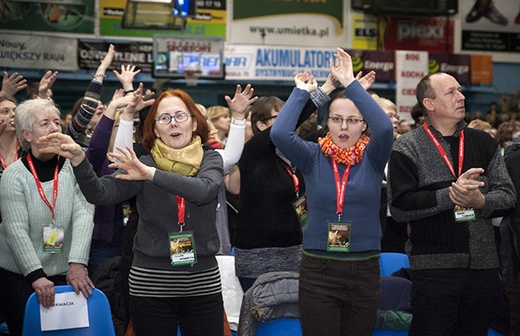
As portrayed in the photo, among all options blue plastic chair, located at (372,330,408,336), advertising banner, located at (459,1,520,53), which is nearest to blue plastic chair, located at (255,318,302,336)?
blue plastic chair, located at (372,330,408,336)

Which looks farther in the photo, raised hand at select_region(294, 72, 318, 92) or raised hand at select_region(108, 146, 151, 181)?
raised hand at select_region(294, 72, 318, 92)

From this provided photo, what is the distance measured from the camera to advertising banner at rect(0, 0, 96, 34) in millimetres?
13602

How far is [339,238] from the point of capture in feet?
10.6

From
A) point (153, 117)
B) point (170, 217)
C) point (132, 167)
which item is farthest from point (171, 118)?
point (170, 217)

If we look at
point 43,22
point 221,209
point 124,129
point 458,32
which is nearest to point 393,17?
point 458,32

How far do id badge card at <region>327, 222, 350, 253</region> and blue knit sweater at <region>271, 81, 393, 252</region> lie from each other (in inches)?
0.9

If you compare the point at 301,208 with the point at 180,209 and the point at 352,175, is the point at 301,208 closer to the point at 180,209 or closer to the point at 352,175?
the point at 352,175

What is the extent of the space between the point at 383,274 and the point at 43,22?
11088 millimetres

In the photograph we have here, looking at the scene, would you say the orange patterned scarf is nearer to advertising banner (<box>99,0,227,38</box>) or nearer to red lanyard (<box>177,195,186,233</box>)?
red lanyard (<box>177,195,186,233</box>)

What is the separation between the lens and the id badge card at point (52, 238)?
380 cm

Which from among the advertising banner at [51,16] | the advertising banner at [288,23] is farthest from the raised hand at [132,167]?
the advertising banner at [288,23]

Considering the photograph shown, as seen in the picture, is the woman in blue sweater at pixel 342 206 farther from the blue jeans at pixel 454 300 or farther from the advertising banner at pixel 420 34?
the advertising banner at pixel 420 34

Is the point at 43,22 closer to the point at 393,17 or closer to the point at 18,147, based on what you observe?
the point at 393,17

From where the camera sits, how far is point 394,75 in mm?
14852
